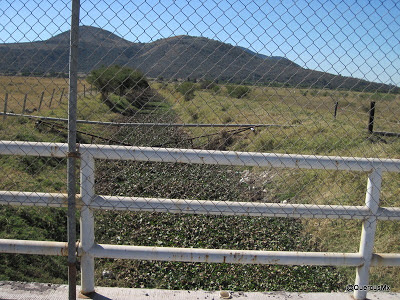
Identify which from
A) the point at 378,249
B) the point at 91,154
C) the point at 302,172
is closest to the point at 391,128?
the point at 302,172

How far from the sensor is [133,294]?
3.17 metres

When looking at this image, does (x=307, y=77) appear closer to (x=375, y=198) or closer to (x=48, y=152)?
(x=375, y=198)

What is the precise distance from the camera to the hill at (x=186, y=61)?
3158 millimetres

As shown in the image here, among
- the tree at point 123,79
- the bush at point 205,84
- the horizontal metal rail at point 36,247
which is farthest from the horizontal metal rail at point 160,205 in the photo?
the bush at point 205,84

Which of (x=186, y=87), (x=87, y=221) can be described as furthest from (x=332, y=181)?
(x=87, y=221)

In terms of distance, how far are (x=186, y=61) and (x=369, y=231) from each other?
1933 millimetres

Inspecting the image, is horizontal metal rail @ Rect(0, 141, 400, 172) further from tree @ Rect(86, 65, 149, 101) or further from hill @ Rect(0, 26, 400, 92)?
hill @ Rect(0, 26, 400, 92)

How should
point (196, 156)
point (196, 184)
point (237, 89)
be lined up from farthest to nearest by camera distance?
point (196, 184)
point (237, 89)
point (196, 156)

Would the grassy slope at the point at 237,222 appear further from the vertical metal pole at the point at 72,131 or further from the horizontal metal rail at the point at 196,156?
the vertical metal pole at the point at 72,131

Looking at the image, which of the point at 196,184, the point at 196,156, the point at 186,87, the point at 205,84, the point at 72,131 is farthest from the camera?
the point at 196,184

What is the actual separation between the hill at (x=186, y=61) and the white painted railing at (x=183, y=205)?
2.19 feet

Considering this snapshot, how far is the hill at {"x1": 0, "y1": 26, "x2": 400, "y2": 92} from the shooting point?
316 cm

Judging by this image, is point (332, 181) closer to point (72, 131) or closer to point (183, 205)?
point (183, 205)

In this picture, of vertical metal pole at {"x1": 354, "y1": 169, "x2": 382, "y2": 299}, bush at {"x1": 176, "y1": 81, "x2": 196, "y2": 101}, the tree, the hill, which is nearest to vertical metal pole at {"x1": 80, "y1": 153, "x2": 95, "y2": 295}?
the tree
